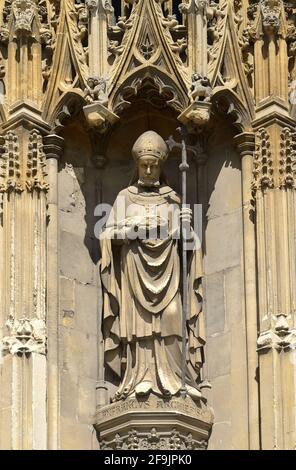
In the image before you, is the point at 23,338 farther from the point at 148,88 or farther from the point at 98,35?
the point at 98,35

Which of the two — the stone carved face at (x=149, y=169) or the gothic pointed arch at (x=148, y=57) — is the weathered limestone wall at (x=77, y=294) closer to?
the stone carved face at (x=149, y=169)

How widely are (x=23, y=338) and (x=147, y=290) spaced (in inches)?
49.8

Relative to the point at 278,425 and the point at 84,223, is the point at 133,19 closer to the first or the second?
the point at 84,223

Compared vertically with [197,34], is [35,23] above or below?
above

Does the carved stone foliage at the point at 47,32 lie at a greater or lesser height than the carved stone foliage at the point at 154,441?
greater

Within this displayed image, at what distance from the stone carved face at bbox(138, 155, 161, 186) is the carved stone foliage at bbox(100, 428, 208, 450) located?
246 centimetres

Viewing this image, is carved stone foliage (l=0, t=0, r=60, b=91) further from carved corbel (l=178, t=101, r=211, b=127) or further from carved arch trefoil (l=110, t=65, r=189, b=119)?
carved corbel (l=178, t=101, r=211, b=127)

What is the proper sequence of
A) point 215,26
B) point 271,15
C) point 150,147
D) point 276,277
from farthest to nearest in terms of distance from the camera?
point 215,26, point 271,15, point 150,147, point 276,277

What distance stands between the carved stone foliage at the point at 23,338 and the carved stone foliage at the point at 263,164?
2.46 m

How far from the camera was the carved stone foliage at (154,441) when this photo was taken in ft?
75.7

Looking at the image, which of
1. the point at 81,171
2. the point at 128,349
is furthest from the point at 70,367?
the point at 81,171

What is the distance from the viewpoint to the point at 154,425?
23156 mm

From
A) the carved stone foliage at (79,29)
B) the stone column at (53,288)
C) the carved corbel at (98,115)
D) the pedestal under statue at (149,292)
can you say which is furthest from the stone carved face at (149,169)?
the carved stone foliage at (79,29)

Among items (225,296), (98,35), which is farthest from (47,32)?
(225,296)
